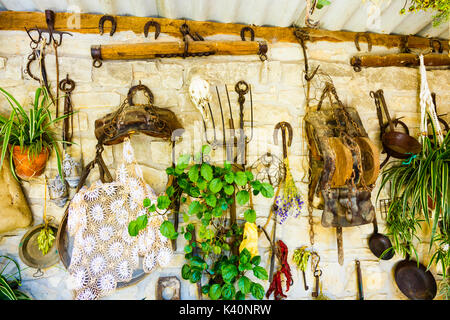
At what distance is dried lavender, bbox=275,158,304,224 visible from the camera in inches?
63.8

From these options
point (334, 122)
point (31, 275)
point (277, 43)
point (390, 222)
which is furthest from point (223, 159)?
point (31, 275)

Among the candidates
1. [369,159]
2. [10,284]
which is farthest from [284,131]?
[10,284]

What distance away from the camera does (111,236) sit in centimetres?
142

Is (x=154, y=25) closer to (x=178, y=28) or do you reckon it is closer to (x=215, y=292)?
(x=178, y=28)

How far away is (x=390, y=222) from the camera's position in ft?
5.57

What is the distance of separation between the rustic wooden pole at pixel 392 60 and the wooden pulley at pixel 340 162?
0.66 meters

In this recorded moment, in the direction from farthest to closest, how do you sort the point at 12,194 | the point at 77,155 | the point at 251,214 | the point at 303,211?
1. the point at 303,211
2. the point at 77,155
3. the point at 12,194
4. the point at 251,214

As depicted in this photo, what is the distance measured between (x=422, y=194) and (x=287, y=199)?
783 mm

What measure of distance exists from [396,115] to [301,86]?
75cm

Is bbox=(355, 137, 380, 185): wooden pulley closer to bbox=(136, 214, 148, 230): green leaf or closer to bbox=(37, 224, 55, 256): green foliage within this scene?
bbox=(136, 214, 148, 230): green leaf

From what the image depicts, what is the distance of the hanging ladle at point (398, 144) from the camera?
163 cm

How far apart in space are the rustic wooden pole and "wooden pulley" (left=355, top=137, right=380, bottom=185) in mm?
606

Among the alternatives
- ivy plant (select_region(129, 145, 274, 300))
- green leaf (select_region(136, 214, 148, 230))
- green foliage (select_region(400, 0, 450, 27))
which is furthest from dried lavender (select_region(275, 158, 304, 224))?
green foliage (select_region(400, 0, 450, 27))

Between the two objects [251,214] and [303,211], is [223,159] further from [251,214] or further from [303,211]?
[303,211]
